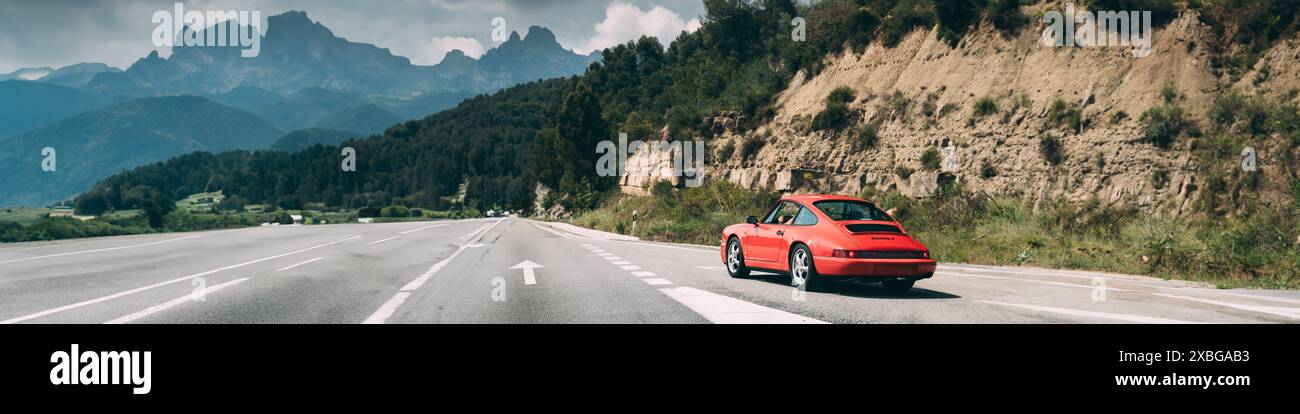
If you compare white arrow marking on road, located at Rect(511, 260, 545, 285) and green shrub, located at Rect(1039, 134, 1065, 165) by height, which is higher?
green shrub, located at Rect(1039, 134, 1065, 165)

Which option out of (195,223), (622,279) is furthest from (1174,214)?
(195,223)

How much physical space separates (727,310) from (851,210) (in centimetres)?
376

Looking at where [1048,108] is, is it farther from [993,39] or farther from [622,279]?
[622,279]

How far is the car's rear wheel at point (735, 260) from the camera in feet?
40.9

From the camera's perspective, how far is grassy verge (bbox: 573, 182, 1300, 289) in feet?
41.3

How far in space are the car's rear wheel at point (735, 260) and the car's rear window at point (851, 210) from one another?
1.85 metres

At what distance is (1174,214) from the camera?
953 inches

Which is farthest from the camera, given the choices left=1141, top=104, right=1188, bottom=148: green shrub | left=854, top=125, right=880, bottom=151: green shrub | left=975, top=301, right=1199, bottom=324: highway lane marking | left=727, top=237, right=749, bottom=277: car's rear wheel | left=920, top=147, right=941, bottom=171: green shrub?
left=854, top=125, right=880, bottom=151: green shrub

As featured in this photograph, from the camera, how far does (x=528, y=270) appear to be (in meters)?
14.5

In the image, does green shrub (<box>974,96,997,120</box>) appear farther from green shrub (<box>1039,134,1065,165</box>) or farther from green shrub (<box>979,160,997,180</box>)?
green shrub (<box>1039,134,1065,165</box>)

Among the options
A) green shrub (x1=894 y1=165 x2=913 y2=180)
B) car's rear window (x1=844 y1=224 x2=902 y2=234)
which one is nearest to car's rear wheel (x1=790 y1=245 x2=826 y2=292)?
car's rear window (x1=844 y1=224 x2=902 y2=234)

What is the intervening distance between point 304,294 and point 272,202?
178 meters

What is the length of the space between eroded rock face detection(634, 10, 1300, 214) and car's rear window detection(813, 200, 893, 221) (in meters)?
19.0
